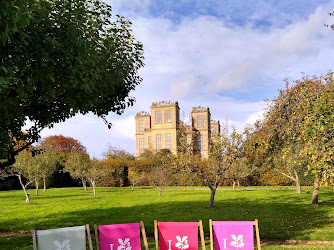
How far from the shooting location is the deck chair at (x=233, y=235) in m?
5.14

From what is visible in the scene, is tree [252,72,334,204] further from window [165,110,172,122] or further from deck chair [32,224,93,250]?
window [165,110,172,122]

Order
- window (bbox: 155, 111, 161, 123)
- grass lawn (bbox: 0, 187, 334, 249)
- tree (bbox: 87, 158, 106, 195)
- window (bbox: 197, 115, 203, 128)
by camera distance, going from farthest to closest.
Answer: window (bbox: 197, 115, 203, 128) → window (bbox: 155, 111, 161, 123) → tree (bbox: 87, 158, 106, 195) → grass lawn (bbox: 0, 187, 334, 249)

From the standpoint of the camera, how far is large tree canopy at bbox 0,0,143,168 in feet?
16.2

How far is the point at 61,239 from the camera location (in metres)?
4.96

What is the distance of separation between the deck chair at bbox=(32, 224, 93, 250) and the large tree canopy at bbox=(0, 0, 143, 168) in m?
1.97

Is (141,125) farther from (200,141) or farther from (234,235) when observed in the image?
(234,235)

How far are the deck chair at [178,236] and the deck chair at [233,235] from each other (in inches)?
10.3

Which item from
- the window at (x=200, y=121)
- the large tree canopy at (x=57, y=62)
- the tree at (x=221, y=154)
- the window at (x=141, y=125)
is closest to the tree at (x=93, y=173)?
the tree at (x=221, y=154)

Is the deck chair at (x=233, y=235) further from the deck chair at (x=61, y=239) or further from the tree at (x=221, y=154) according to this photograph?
the tree at (x=221, y=154)

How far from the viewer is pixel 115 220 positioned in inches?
422

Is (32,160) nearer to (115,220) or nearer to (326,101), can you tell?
(115,220)

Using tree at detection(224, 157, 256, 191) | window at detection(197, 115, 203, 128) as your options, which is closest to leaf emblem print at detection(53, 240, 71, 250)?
tree at detection(224, 157, 256, 191)

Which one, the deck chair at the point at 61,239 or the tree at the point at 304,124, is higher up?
the tree at the point at 304,124

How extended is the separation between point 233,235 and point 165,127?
4413cm
